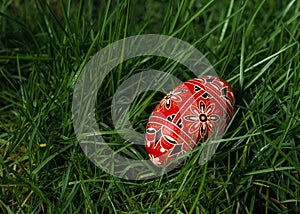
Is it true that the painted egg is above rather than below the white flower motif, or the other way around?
above

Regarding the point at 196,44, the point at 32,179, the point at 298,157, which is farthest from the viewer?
the point at 196,44

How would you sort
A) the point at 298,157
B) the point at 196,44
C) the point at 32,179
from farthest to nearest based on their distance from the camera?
the point at 196,44 < the point at 298,157 < the point at 32,179

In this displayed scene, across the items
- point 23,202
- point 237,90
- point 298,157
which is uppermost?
point 237,90

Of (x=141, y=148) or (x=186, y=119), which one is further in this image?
(x=141, y=148)

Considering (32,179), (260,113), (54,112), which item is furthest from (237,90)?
(32,179)

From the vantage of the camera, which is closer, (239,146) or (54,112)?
(239,146)

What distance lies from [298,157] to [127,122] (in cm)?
51

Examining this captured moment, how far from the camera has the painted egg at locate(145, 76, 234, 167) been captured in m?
1.51

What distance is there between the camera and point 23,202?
155cm

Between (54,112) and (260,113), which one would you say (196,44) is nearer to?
(260,113)

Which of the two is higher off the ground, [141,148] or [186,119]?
[186,119]

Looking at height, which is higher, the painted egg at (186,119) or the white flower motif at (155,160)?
the painted egg at (186,119)

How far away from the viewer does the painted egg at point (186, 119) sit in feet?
4.95

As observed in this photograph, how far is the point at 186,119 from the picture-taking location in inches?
59.4
